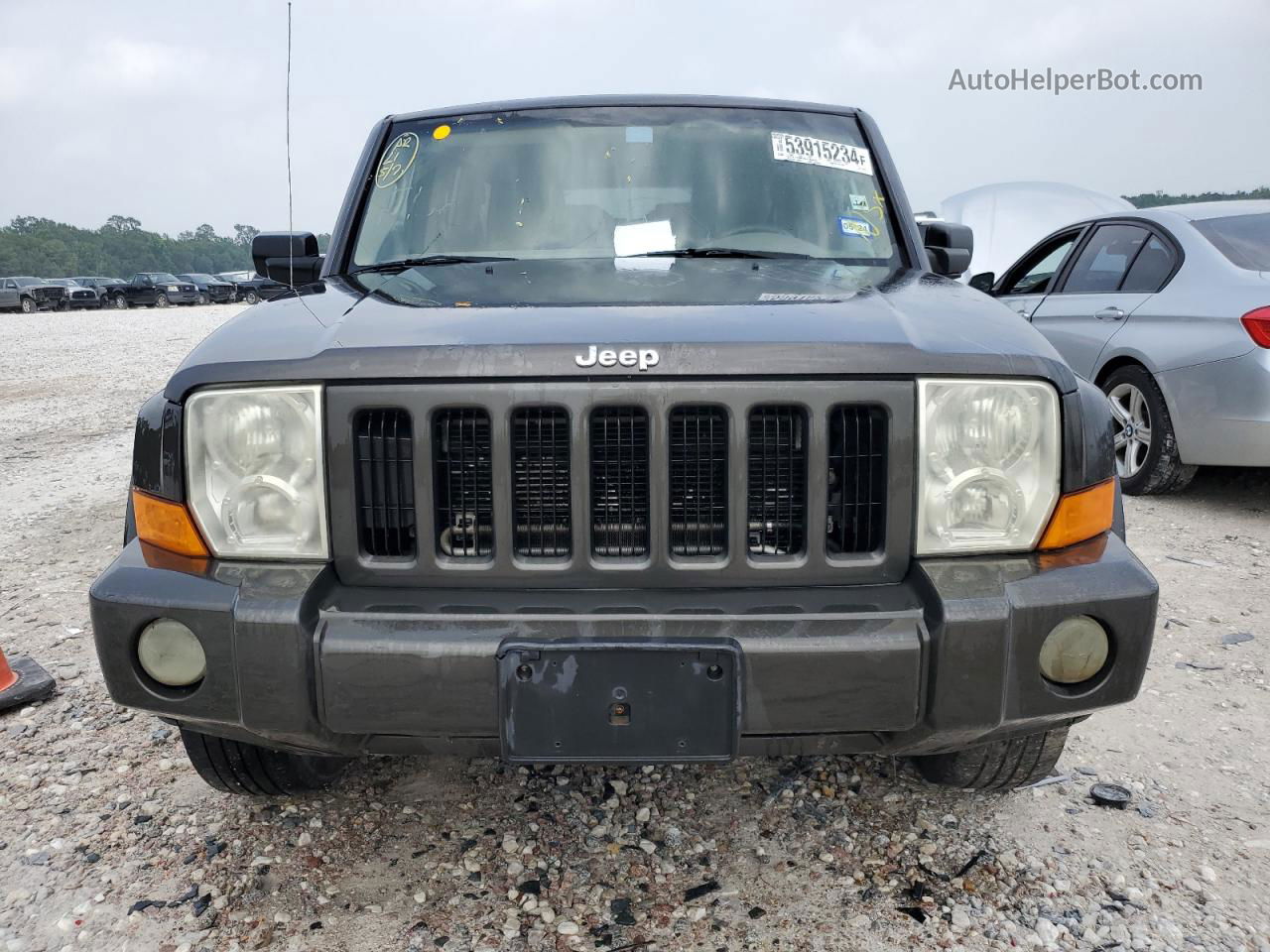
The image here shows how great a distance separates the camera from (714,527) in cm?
196

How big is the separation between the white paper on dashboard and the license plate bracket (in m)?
1.38

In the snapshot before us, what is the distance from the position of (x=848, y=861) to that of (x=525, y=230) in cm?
195

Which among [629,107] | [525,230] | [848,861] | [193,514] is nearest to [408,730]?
[193,514]

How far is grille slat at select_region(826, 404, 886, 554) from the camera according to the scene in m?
1.92

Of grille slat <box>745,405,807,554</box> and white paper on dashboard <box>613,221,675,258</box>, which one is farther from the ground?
white paper on dashboard <box>613,221,675,258</box>

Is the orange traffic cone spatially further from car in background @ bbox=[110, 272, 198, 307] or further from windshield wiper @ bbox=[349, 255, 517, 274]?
car in background @ bbox=[110, 272, 198, 307]

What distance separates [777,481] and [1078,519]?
23.9 inches

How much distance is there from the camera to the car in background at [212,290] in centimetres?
4362

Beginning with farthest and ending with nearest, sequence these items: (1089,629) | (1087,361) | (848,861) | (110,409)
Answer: (110,409) < (1087,361) < (848,861) < (1089,629)

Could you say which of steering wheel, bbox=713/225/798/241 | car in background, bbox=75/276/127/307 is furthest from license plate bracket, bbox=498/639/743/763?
car in background, bbox=75/276/127/307

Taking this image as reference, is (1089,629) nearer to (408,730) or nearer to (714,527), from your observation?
(714,527)

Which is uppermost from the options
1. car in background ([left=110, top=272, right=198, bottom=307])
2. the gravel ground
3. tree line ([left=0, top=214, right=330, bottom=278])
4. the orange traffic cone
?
tree line ([left=0, top=214, right=330, bottom=278])

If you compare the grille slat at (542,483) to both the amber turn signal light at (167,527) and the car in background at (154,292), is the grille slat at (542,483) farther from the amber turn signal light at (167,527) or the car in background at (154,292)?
the car in background at (154,292)

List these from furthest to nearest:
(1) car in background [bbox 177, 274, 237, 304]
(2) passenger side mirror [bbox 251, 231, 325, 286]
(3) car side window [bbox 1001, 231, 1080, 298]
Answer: (1) car in background [bbox 177, 274, 237, 304] < (3) car side window [bbox 1001, 231, 1080, 298] < (2) passenger side mirror [bbox 251, 231, 325, 286]
